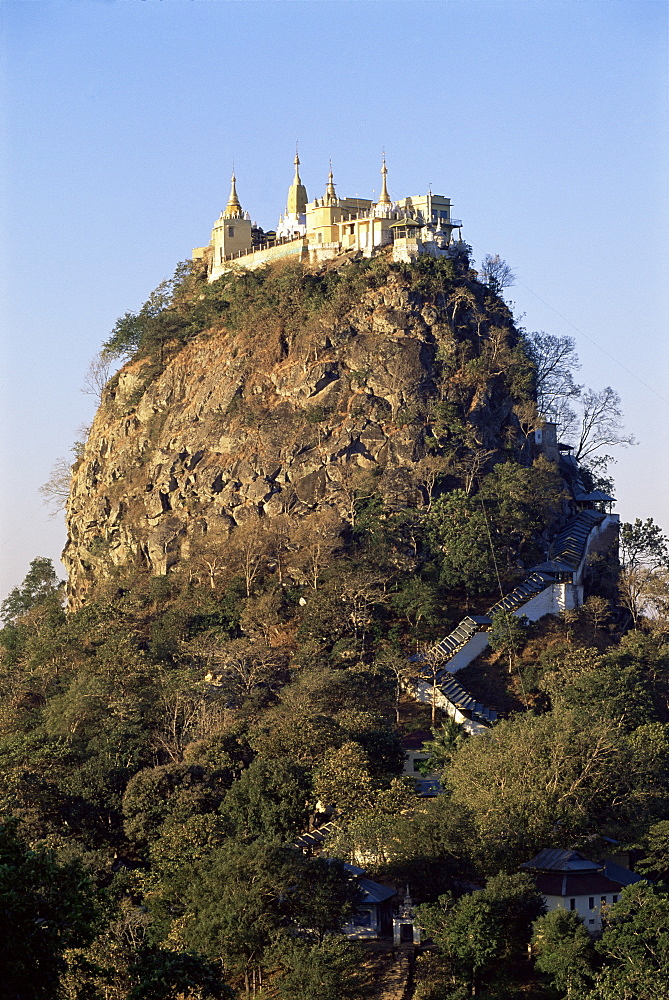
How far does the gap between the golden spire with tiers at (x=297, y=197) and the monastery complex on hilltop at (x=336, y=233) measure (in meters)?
0.67

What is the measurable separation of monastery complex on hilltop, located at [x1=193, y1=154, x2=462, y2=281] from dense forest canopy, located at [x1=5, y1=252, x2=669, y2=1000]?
5.17 ft

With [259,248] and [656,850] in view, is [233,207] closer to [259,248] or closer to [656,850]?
[259,248]

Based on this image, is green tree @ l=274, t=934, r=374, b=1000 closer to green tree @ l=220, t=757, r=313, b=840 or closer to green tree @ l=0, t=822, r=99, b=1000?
green tree @ l=220, t=757, r=313, b=840

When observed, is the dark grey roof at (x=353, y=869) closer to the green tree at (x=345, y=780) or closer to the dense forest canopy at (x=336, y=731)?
the dense forest canopy at (x=336, y=731)

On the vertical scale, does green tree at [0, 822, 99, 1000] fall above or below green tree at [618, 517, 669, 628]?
below

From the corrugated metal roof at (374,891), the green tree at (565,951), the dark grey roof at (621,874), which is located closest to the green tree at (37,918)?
the green tree at (565,951)

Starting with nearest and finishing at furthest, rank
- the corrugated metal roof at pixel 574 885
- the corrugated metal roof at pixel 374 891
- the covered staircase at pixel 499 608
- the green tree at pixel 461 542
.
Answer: the corrugated metal roof at pixel 374 891
the corrugated metal roof at pixel 574 885
the covered staircase at pixel 499 608
the green tree at pixel 461 542

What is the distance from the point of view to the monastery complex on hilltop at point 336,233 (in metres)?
76.3

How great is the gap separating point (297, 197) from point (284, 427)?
18.4 meters

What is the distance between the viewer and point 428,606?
6488 centimetres

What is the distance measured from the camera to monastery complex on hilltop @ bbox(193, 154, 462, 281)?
250 feet

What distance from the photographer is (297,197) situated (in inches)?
3406

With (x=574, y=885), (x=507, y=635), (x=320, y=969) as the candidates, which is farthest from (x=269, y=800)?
(x=507, y=635)

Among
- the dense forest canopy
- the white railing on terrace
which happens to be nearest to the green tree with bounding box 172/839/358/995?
the dense forest canopy
